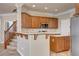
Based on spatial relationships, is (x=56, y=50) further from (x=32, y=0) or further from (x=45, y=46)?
(x=32, y=0)

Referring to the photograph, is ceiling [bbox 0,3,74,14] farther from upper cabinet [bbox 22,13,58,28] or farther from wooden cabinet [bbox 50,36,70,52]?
wooden cabinet [bbox 50,36,70,52]

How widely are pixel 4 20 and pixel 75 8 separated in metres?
1.17

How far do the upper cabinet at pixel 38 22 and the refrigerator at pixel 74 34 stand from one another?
0.87 feet

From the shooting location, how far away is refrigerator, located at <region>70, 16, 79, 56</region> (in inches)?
70.4

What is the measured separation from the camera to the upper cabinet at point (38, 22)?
1944 millimetres

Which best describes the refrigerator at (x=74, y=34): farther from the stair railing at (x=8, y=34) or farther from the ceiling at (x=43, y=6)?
the stair railing at (x=8, y=34)

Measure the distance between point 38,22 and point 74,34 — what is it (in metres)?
0.62

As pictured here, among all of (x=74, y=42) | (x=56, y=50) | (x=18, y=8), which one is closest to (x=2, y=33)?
(x=18, y=8)

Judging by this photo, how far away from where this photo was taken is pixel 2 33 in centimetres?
193

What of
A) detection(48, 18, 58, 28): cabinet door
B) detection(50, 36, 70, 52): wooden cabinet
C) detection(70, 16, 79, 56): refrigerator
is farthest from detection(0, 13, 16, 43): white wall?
Result: detection(70, 16, 79, 56): refrigerator

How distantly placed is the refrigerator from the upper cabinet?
26cm

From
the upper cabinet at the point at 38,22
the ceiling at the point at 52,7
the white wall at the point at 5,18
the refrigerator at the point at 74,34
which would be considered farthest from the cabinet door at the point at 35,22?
the refrigerator at the point at 74,34

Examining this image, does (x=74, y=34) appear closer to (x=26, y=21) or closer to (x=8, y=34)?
(x=26, y=21)

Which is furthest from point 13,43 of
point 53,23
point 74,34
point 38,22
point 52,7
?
point 74,34
